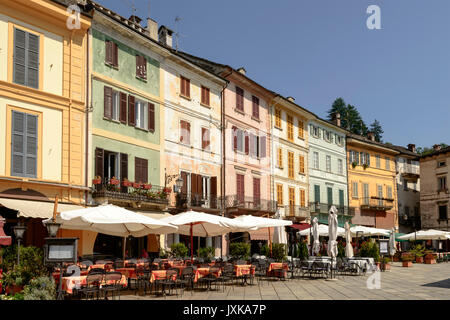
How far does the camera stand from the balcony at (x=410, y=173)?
5156 centimetres

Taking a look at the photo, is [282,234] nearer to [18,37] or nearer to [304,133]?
[18,37]

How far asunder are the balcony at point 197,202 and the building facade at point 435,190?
29628 mm

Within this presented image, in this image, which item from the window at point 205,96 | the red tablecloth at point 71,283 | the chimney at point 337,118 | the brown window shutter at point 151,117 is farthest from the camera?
the chimney at point 337,118

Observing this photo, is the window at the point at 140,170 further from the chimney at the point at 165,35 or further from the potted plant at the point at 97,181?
the chimney at the point at 165,35

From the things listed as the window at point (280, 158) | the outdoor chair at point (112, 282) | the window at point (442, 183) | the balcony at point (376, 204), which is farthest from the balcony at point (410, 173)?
the outdoor chair at point (112, 282)

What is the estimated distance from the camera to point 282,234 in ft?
68.5

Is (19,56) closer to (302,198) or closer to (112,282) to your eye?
(112,282)

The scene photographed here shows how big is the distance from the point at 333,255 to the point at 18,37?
47.8 feet

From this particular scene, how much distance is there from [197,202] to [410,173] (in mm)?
33017

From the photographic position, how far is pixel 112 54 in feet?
73.2

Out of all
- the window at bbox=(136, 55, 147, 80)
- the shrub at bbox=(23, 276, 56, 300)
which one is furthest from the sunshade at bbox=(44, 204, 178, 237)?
the window at bbox=(136, 55, 147, 80)

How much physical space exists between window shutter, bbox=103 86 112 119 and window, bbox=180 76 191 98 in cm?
553

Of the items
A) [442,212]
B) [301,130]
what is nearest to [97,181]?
[301,130]
